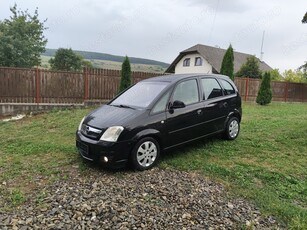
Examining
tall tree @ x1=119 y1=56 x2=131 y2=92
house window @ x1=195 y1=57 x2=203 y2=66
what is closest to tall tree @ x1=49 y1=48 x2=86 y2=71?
house window @ x1=195 y1=57 x2=203 y2=66

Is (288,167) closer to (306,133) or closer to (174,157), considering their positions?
(174,157)

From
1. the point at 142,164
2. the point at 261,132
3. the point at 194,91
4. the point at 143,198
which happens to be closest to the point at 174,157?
the point at 142,164

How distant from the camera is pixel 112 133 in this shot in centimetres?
411

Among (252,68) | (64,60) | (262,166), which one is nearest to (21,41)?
(64,60)

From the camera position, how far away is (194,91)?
5.26 meters

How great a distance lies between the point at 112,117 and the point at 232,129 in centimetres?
312

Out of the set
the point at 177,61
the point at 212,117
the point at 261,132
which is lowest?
the point at 261,132

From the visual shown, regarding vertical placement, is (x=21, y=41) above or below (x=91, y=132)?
above

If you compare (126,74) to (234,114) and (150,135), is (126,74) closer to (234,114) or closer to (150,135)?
(234,114)

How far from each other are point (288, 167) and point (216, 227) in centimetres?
255

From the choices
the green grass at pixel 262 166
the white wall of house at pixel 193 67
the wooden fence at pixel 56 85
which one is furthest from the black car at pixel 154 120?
the white wall of house at pixel 193 67

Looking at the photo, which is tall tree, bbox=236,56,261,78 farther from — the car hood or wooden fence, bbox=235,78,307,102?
the car hood

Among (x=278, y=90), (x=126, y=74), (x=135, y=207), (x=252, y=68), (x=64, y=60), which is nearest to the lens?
(x=135, y=207)

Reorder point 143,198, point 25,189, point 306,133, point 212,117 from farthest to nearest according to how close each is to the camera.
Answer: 1. point 306,133
2. point 212,117
3. point 25,189
4. point 143,198
